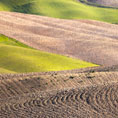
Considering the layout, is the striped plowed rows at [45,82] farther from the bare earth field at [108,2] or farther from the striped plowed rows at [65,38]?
the bare earth field at [108,2]

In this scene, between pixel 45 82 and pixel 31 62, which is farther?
pixel 31 62

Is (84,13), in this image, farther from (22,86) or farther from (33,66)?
(22,86)

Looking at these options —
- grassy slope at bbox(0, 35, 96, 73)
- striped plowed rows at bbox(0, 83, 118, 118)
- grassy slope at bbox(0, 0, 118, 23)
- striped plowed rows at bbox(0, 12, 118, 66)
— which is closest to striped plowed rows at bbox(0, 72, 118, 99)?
striped plowed rows at bbox(0, 83, 118, 118)

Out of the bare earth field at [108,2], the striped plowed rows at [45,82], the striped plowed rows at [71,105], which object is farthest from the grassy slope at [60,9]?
the striped plowed rows at [71,105]

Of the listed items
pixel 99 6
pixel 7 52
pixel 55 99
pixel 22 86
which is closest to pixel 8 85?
pixel 22 86

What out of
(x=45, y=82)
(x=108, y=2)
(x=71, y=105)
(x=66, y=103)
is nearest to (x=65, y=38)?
(x=45, y=82)

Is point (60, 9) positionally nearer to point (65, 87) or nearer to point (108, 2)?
point (108, 2)
